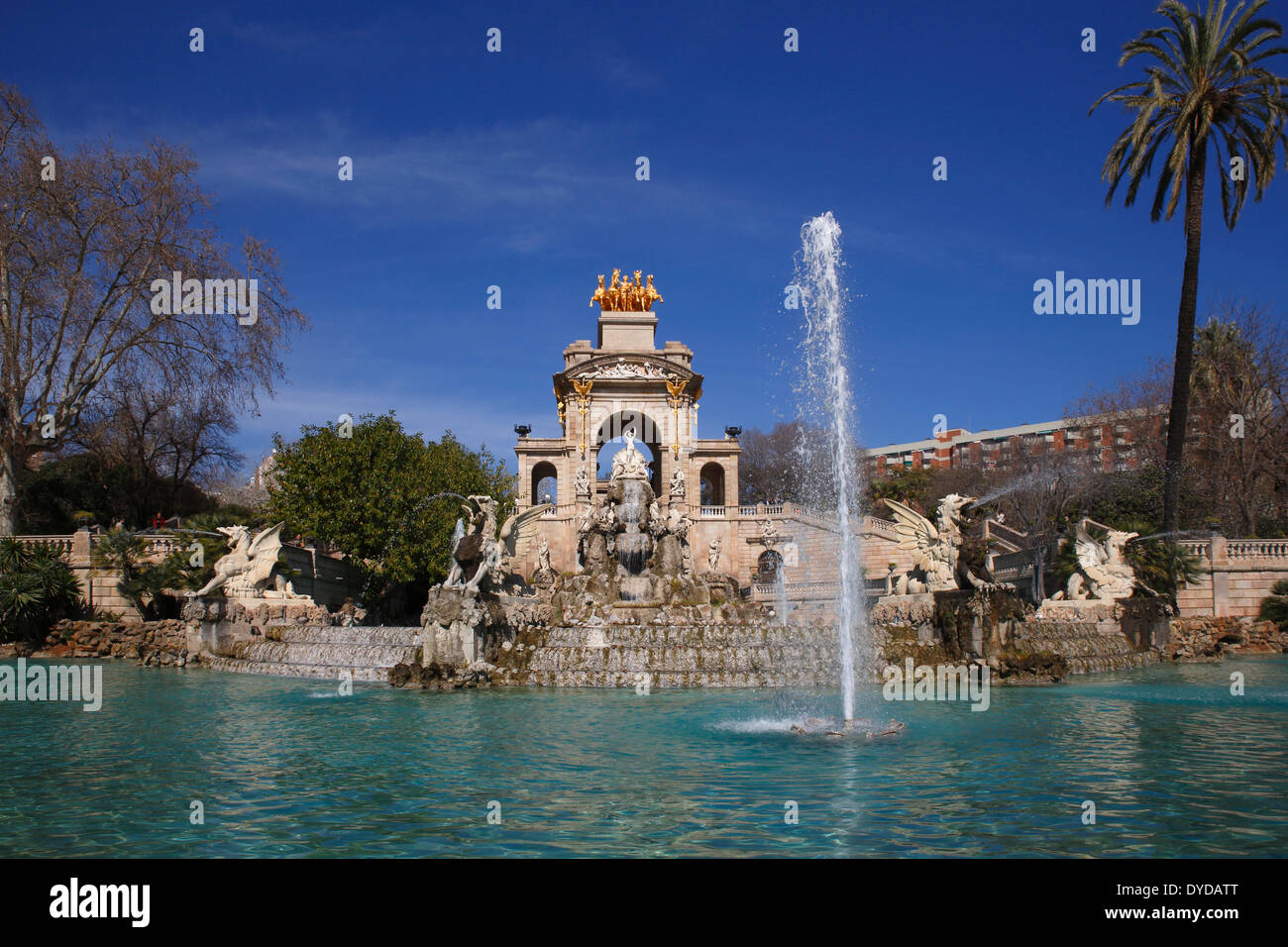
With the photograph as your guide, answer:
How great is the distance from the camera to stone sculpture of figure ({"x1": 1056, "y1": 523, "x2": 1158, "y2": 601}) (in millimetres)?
23609

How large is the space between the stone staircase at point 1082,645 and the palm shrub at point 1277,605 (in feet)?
26.5

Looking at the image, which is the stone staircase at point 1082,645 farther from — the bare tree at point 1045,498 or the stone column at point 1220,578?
the stone column at point 1220,578

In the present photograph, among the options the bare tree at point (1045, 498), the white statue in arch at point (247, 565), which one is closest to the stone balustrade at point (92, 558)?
the white statue in arch at point (247, 565)

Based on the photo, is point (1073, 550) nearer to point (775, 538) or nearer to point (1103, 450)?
point (1103, 450)

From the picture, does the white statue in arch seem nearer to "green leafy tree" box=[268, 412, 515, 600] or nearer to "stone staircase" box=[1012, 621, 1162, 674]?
"green leafy tree" box=[268, 412, 515, 600]

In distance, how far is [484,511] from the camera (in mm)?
19672

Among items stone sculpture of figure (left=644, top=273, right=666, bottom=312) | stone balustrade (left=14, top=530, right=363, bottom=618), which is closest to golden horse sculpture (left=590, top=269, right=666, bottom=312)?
stone sculpture of figure (left=644, top=273, right=666, bottom=312)

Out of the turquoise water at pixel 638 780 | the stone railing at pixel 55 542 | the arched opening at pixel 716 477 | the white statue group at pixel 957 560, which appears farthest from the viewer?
the arched opening at pixel 716 477

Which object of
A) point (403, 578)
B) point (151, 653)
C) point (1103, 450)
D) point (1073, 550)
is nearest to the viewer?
point (151, 653)

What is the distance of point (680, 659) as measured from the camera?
18.3 m

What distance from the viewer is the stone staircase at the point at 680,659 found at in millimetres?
17922

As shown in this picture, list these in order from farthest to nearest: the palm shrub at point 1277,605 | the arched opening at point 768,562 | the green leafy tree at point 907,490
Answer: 1. the green leafy tree at point 907,490
2. the arched opening at point 768,562
3. the palm shrub at point 1277,605
